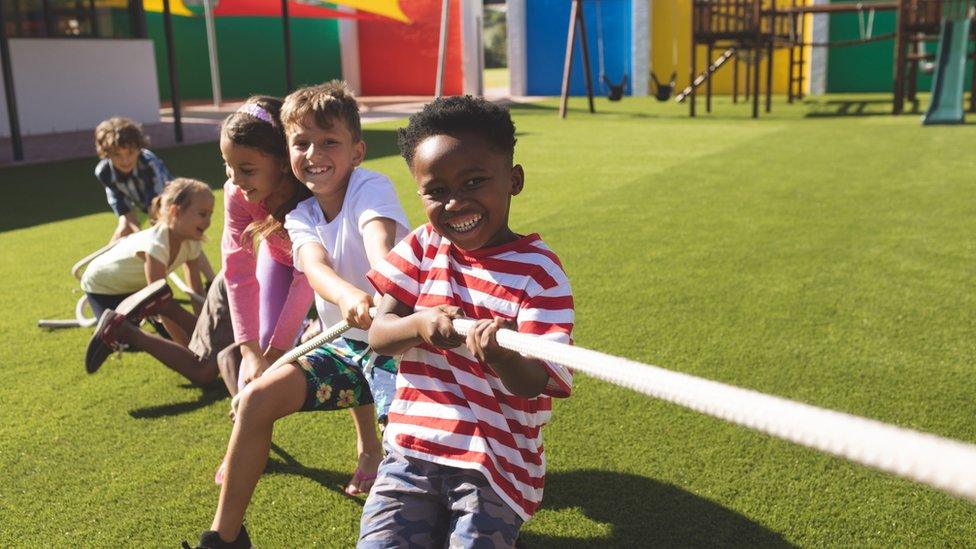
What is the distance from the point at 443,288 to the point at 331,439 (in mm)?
1516

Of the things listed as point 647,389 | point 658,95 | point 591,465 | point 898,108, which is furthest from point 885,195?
point 658,95

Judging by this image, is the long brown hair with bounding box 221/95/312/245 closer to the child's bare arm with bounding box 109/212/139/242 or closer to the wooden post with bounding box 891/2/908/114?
the child's bare arm with bounding box 109/212/139/242

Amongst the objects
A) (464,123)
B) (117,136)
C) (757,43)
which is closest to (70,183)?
(117,136)

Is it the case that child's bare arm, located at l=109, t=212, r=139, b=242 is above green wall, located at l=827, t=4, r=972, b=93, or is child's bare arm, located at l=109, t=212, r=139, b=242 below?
below

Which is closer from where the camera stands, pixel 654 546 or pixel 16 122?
pixel 654 546

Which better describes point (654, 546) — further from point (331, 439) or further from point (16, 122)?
point (16, 122)

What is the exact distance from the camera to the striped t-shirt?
1927 mm

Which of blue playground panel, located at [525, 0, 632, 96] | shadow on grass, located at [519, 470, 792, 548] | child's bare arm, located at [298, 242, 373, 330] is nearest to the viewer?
child's bare arm, located at [298, 242, 373, 330]

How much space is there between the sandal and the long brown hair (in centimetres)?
84

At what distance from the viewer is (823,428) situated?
99cm

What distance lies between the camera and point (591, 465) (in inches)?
119

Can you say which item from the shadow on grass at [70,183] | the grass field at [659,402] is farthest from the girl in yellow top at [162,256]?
the shadow on grass at [70,183]

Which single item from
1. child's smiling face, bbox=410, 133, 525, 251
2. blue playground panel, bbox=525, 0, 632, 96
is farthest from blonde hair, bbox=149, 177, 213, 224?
blue playground panel, bbox=525, 0, 632, 96

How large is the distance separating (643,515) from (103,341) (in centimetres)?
250
